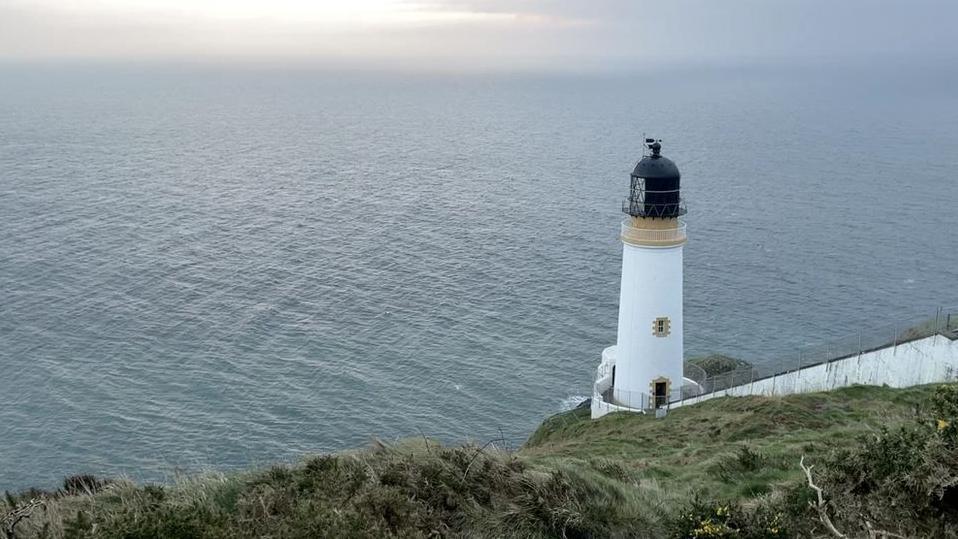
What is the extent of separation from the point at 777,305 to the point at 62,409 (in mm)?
40822

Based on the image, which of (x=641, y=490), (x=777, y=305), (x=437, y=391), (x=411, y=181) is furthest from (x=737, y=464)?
(x=411, y=181)

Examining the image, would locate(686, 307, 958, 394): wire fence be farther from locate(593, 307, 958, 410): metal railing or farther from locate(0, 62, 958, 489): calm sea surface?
locate(0, 62, 958, 489): calm sea surface

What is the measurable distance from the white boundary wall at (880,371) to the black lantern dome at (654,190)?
23.2ft

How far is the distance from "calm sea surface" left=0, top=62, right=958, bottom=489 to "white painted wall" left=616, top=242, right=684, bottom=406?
24.9 ft

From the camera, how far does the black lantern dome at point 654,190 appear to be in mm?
29555

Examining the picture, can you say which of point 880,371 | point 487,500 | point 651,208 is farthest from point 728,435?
point 487,500

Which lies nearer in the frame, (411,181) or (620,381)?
(620,381)

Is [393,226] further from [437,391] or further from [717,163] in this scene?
[717,163]

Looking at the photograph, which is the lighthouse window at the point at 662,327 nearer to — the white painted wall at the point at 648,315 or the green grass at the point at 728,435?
the white painted wall at the point at 648,315

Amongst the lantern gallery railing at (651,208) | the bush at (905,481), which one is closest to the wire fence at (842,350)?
the lantern gallery railing at (651,208)

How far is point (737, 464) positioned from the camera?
14.6 meters

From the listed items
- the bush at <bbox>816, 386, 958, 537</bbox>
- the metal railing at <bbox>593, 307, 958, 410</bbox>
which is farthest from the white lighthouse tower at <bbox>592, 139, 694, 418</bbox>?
the bush at <bbox>816, 386, 958, 537</bbox>

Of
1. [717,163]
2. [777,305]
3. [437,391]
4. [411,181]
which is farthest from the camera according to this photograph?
[717,163]

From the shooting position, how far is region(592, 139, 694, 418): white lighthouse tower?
97.6 ft
